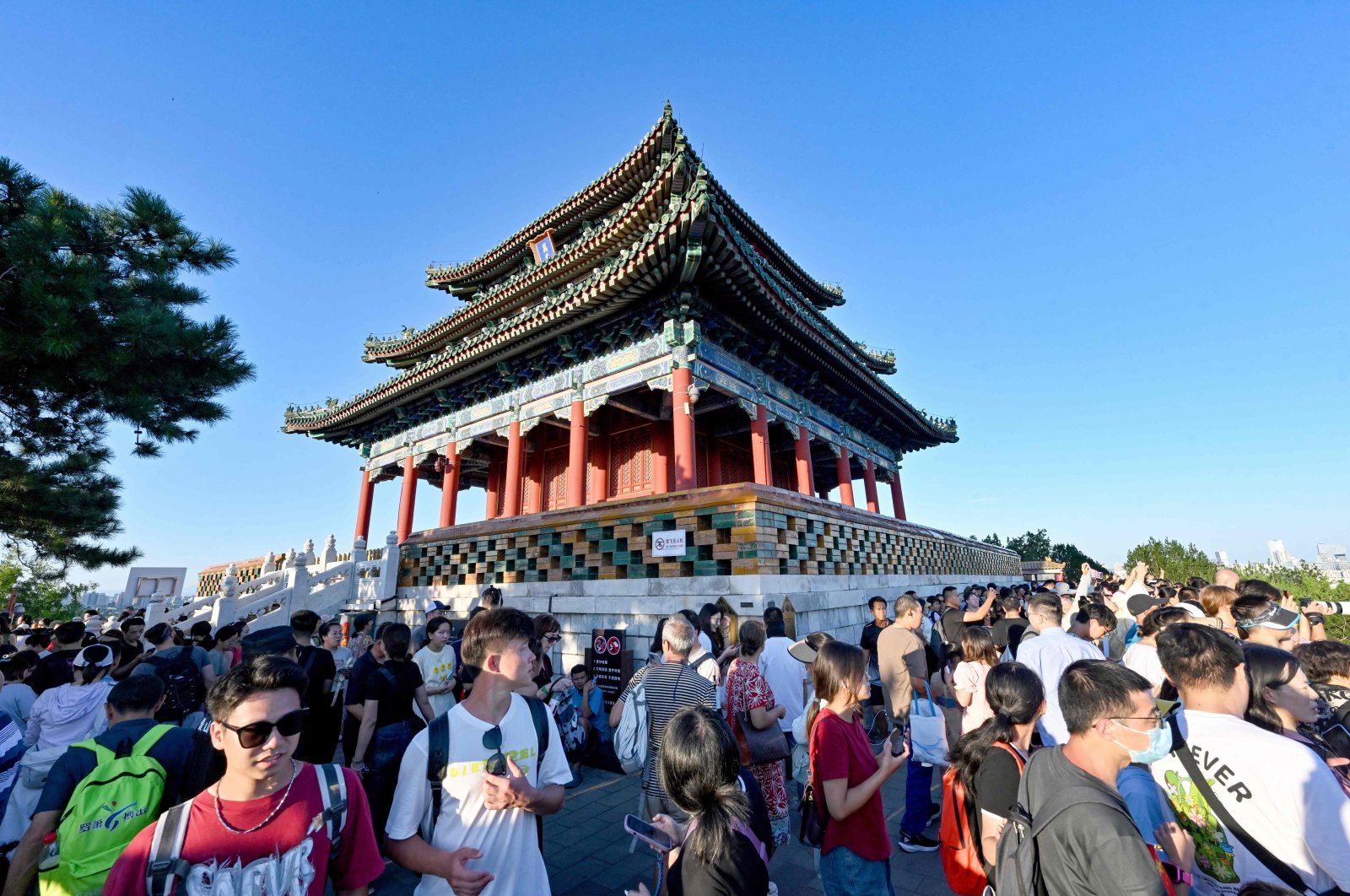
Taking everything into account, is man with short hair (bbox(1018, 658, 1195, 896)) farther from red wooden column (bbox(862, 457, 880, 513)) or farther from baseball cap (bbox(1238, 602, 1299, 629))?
red wooden column (bbox(862, 457, 880, 513))

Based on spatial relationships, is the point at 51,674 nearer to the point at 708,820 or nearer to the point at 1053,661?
the point at 708,820

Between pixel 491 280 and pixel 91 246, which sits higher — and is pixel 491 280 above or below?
above

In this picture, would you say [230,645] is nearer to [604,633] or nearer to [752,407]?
[604,633]

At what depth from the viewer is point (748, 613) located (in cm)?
636

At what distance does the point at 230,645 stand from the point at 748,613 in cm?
559

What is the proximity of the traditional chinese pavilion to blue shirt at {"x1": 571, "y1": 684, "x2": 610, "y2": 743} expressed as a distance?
51.5 inches

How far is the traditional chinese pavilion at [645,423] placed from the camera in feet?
24.6

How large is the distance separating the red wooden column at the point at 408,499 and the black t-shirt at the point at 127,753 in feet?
55.0

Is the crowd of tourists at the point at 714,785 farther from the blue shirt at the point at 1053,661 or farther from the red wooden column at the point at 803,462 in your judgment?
the red wooden column at the point at 803,462

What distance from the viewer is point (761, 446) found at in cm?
1290

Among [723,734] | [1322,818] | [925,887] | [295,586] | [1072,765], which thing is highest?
[295,586]

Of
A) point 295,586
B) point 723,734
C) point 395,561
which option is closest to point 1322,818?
point 723,734

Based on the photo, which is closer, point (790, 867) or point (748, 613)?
point (790, 867)

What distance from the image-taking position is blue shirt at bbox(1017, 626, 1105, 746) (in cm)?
359
